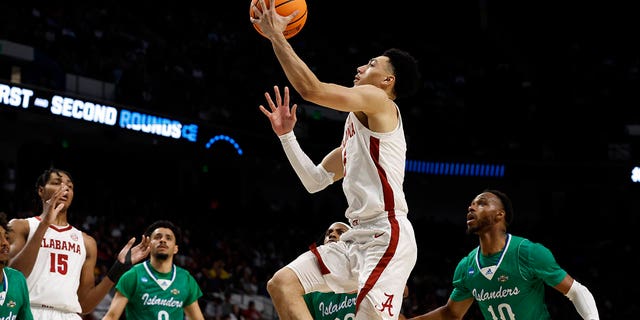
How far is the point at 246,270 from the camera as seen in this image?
51.6 ft

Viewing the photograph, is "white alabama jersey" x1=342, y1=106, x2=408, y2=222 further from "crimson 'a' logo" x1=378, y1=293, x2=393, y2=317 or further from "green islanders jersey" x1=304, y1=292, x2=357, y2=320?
"green islanders jersey" x1=304, y1=292, x2=357, y2=320

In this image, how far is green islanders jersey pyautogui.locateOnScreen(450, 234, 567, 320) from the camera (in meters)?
5.74

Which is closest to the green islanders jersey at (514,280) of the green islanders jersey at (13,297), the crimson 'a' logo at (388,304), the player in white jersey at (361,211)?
the player in white jersey at (361,211)

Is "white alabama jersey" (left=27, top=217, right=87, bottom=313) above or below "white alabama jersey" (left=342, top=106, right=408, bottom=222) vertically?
below

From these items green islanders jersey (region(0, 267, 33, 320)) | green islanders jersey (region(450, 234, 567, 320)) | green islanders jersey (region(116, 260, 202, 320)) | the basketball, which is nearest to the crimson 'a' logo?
the basketball

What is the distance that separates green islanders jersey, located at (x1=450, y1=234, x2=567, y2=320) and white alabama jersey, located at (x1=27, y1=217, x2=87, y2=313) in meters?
2.73

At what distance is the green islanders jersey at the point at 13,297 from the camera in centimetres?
538

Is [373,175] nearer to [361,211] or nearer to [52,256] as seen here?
[361,211]

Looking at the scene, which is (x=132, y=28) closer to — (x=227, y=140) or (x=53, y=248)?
(x=227, y=140)

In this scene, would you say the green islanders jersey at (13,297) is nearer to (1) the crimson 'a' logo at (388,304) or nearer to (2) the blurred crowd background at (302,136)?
(1) the crimson 'a' logo at (388,304)

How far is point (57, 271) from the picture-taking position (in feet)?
20.2

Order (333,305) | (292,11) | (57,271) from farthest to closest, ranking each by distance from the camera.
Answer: (333,305) < (57,271) < (292,11)

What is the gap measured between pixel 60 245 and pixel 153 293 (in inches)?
50.3

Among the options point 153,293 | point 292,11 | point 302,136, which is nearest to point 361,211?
point 292,11
